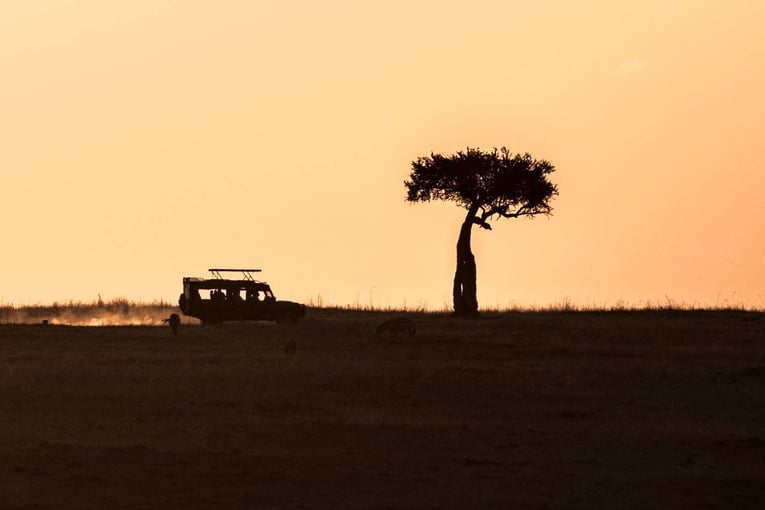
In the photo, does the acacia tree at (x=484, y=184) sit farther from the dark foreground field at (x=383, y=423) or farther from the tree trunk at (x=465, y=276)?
the dark foreground field at (x=383, y=423)

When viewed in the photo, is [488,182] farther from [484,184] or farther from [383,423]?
[383,423]

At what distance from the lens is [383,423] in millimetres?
24531

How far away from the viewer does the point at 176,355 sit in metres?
38.4

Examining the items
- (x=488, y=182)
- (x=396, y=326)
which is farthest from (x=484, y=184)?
(x=396, y=326)

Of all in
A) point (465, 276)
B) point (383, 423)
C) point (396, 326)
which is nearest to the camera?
point (383, 423)

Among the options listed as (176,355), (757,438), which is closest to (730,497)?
(757,438)

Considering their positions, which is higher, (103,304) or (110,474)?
(103,304)

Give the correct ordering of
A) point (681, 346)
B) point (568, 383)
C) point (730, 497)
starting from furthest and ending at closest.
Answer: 1. point (681, 346)
2. point (568, 383)
3. point (730, 497)

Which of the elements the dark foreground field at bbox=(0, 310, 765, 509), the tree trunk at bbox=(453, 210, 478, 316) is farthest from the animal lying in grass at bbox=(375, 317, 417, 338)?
the tree trunk at bbox=(453, 210, 478, 316)

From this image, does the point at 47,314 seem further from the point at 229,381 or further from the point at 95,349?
the point at 229,381

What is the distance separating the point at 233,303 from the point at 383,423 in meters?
30.7

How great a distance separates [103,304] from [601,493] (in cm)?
4747

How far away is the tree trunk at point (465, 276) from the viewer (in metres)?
66.2

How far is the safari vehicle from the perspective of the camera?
54.5m
